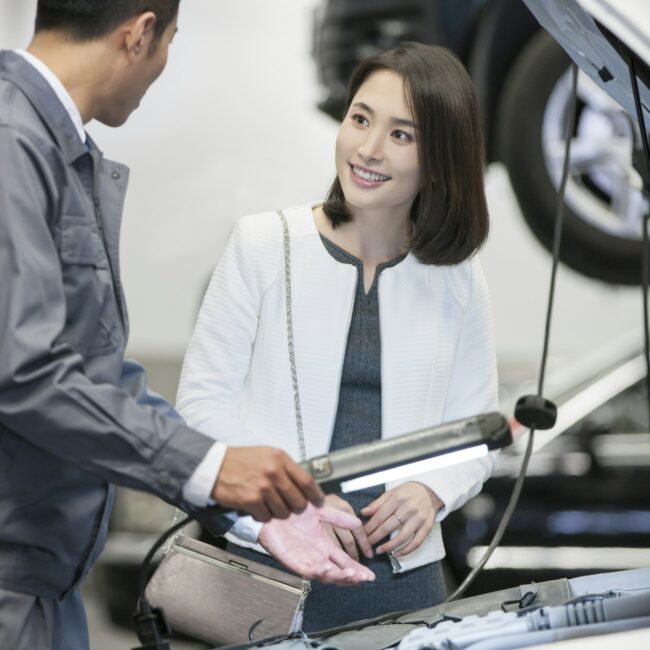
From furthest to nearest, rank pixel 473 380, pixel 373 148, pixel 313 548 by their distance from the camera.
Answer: pixel 473 380
pixel 373 148
pixel 313 548

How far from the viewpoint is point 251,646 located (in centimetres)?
146

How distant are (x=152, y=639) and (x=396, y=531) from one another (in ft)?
2.13

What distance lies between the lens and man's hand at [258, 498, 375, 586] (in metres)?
1.64

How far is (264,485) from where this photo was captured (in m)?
1.30

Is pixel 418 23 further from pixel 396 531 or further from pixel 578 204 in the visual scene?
pixel 396 531

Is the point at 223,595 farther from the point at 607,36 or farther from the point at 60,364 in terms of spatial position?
the point at 607,36

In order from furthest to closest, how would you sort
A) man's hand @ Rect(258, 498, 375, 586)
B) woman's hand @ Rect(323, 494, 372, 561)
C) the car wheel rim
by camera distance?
the car wheel rim → woman's hand @ Rect(323, 494, 372, 561) → man's hand @ Rect(258, 498, 375, 586)

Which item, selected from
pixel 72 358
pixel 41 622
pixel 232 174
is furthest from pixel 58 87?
pixel 232 174

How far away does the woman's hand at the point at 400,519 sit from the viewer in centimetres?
192

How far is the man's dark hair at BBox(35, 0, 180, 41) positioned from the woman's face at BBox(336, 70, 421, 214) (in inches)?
20.7

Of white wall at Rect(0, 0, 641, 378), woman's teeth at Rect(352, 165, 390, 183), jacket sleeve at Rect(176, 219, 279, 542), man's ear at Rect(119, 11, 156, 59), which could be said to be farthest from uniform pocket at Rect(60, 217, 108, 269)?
white wall at Rect(0, 0, 641, 378)

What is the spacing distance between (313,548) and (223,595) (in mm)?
208

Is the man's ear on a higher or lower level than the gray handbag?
higher

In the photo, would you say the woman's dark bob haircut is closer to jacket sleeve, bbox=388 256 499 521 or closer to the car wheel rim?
jacket sleeve, bbox=388 256 499 521
